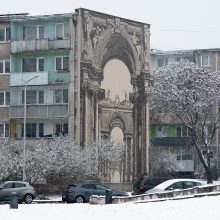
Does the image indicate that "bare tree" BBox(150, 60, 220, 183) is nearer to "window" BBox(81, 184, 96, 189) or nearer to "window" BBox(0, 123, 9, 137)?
"window" BBox(0, 123, 9, 137)

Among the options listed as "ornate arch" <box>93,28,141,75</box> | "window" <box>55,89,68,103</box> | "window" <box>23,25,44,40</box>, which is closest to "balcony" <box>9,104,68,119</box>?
"window" <box>55,89,68,103</box>

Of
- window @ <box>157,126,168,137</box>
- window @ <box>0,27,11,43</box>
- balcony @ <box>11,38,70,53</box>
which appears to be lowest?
window @ <box>157,126,168,137</box>

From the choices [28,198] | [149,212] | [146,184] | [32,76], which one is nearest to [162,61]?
[32,76]

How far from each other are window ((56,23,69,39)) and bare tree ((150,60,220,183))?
10936 millimetres

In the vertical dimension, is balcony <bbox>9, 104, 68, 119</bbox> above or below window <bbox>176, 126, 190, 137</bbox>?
above

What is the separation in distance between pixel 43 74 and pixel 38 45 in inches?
101

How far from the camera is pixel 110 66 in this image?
6806 cm

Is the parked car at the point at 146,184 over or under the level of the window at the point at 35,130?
under

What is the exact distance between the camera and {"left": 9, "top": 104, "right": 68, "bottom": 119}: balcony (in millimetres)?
64000

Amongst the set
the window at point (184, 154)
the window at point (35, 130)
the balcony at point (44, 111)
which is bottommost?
the window at point (184, 154)

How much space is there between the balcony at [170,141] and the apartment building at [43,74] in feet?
77.4

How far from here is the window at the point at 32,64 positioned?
65938 millimetres

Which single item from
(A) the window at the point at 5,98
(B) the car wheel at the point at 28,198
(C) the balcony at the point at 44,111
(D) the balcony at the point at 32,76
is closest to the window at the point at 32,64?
(D) the balcony at the point at 32,76

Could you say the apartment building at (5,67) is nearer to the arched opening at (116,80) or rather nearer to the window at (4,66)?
the window at (4,66)
